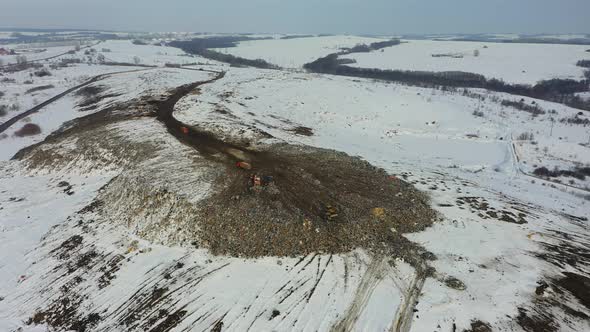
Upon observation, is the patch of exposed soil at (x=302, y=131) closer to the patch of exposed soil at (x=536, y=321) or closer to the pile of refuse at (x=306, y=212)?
the pile of refuse at (x=306, y=212)

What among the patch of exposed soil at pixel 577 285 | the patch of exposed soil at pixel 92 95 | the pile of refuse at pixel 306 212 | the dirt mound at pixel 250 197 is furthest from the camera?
the patch of exposed soil at pixel 92 95

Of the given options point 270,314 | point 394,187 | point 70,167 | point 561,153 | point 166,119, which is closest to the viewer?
point 270,314

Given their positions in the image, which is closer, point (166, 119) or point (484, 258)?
point (484, 258)

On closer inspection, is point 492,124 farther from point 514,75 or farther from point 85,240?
point 514,75

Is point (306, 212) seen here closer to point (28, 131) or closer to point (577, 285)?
point (577, 285)

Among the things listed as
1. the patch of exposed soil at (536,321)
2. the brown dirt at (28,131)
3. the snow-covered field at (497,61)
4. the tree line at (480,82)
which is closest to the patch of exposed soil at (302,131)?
the patch of exposed soil at (536,321)

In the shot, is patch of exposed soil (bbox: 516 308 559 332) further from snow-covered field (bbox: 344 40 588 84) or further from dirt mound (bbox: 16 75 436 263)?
snow-covered field (bbox: 344 40 588 84)

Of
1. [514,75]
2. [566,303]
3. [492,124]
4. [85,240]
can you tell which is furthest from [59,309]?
[514,75]
